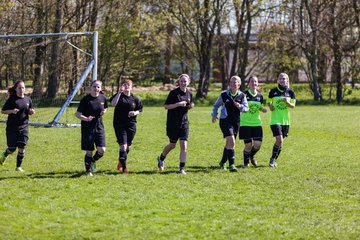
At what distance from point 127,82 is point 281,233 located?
524cm

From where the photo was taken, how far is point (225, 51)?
4731cm

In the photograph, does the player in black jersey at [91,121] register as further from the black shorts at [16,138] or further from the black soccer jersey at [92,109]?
the black shorts at [16,138]

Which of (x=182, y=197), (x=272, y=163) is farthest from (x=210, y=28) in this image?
(x=182, y=197)

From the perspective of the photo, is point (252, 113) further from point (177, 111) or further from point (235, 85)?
point (177, 111)

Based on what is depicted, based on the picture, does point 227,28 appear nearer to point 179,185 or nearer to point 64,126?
point 64,126

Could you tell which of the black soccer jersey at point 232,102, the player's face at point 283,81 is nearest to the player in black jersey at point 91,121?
the black soccer jersey at point 232,102

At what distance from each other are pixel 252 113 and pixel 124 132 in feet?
9.00

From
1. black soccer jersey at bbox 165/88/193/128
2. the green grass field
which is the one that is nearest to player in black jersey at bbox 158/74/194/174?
black soccer jersey at bbox 165/88/193/128

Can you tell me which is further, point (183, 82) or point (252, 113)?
point (252, 113)

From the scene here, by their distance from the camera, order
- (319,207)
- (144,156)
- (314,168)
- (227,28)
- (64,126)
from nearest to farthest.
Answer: (319,207) < (314,168) < (144,156) < (64,126) < (227,28)

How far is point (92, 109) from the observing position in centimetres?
1151

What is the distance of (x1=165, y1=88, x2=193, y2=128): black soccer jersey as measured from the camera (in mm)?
11805

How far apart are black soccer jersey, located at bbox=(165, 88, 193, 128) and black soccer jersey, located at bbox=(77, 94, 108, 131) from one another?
1245 mm

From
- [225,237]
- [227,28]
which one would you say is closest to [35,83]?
[225,237]
